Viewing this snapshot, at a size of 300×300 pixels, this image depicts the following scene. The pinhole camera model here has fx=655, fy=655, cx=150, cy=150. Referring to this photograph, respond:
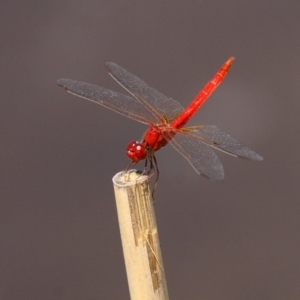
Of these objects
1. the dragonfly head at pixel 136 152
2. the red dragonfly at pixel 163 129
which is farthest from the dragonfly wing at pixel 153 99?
the dragonfly head at pixel 136 152

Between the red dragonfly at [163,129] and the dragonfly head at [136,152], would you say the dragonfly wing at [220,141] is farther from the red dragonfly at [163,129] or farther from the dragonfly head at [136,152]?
the dragonfly head at [136,152]

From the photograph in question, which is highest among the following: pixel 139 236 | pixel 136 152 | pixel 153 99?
pixel 153 99

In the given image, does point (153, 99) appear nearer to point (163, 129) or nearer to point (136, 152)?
point (163, 129)

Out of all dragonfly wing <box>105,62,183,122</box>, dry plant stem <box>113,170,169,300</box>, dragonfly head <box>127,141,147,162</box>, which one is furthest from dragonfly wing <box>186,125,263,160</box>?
dry plant stem <box>113,170,169,300</box>

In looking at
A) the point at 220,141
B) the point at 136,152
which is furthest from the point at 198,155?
the point at 136,152

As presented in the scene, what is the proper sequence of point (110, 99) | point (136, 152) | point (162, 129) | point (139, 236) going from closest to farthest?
point (139, 236) < point (136, 152) < point (162, 129) < point (110, 99)

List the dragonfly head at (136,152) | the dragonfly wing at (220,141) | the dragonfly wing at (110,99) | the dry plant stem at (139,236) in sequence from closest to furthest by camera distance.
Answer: the dry plant stem at (139,236)
the dragonfly head at (136,152)
the dragonfly wing at (220,141)
the dragonfly wing at (110,99)
